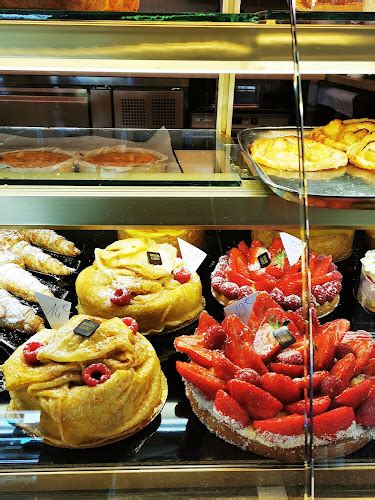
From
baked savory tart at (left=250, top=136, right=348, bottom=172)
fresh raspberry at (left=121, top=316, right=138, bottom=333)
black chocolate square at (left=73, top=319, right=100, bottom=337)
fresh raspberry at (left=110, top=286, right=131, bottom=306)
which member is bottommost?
fresh raspberry at (left=110, top=286, right=131, bottom=306)

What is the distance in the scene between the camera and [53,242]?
2.33 m

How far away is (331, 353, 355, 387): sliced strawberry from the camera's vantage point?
57.2 inches

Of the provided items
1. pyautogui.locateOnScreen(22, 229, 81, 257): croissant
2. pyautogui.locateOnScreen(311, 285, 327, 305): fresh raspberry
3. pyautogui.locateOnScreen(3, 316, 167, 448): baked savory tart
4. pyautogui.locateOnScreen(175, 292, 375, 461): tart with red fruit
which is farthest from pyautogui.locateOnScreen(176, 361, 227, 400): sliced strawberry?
pyautogui.locateOnScreen(22, 229, 81, 257): croissant

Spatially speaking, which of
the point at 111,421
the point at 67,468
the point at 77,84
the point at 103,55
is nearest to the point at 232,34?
the point at 103,55

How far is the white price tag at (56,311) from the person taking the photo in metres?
1.75

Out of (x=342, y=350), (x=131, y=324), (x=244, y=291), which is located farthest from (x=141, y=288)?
(x=342, y=350)

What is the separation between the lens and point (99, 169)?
4.54ft

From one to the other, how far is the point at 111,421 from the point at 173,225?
0.62 metres

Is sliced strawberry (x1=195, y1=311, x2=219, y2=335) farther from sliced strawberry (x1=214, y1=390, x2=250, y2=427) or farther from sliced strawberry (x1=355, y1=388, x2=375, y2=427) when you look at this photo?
sliced strawberry (x1=355, y1=388, x2=375, y2=427)

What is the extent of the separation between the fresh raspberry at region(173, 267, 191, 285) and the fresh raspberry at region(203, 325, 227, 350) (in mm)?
427

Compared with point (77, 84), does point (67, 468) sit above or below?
below

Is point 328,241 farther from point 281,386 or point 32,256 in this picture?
point 32,256

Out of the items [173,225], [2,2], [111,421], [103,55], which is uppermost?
[2,2]

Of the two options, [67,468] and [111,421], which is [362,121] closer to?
[111,421]
